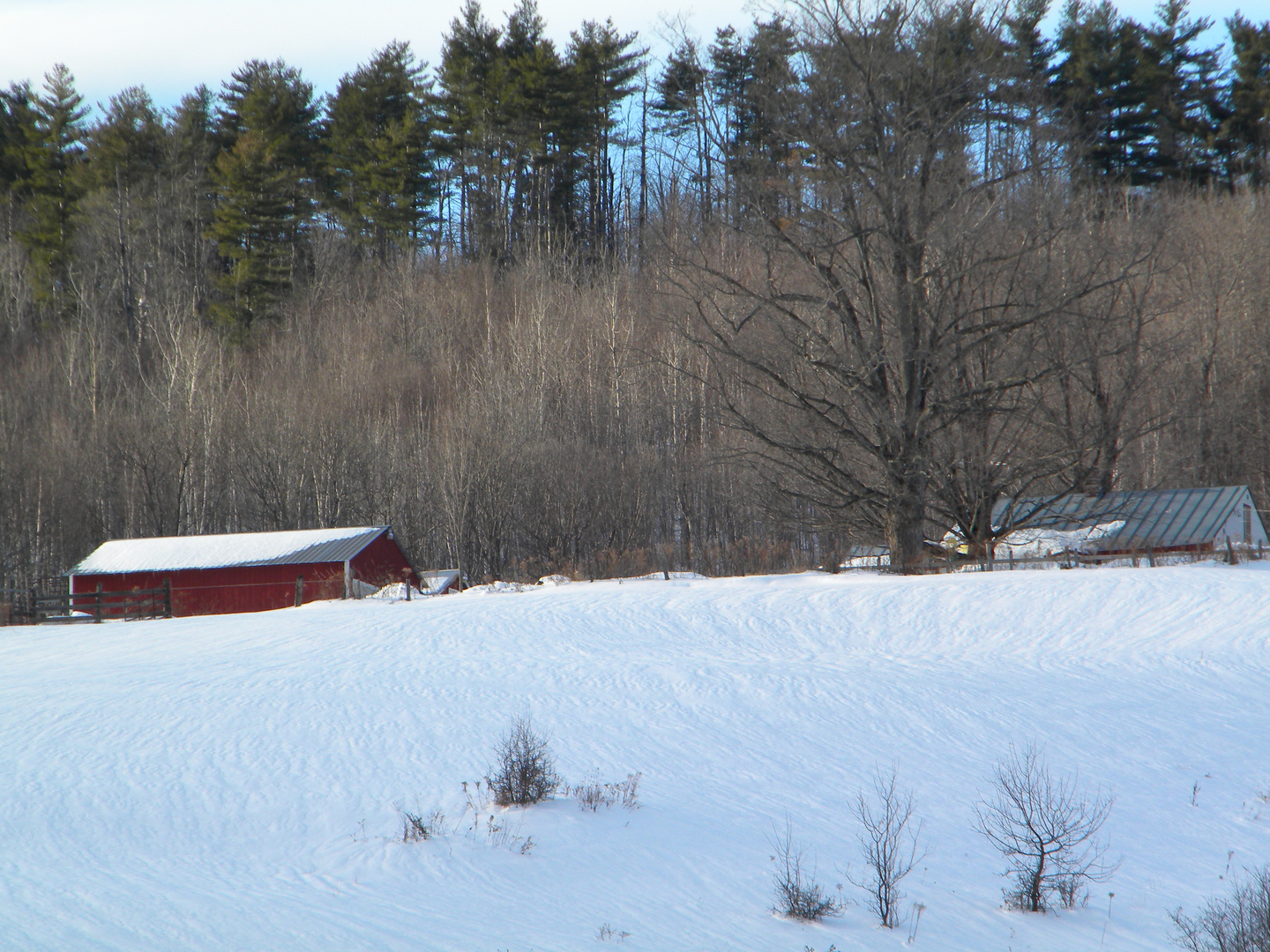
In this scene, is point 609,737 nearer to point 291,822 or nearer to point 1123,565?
point 291,822

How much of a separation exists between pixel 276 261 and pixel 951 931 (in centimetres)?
4621

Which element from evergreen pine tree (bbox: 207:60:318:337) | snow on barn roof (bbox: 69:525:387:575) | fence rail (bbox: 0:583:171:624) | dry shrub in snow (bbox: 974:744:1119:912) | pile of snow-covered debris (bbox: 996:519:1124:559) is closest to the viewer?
dry shrub in snow (bbox: 974:744:1119:912)

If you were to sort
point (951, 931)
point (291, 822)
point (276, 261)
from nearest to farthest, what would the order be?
point (951, 931)
point (291, 822)
point (276, 261)

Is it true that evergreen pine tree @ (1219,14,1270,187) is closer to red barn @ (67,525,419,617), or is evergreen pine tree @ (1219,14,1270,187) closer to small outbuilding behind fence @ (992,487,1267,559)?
small outbuilding behind fence @ (992,487,1267,559)

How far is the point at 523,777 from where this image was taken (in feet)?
30.6

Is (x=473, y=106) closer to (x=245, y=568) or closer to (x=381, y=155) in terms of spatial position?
(x=381, y=155)

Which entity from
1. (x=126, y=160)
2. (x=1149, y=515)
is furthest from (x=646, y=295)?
(x=126, y=160)

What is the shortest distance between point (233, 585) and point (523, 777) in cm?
2144

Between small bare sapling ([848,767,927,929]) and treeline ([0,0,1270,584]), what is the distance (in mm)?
11957

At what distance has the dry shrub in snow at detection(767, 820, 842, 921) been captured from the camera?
23.0 ft

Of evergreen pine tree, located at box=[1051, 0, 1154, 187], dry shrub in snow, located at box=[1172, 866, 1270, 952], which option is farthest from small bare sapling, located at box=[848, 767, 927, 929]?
evergreen pine tree, located at box=[1051, 0, 1154, 187]

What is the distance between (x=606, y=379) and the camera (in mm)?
39312

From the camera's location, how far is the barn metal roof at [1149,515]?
76.2 ft

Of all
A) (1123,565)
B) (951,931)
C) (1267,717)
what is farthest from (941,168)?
(951,931)
